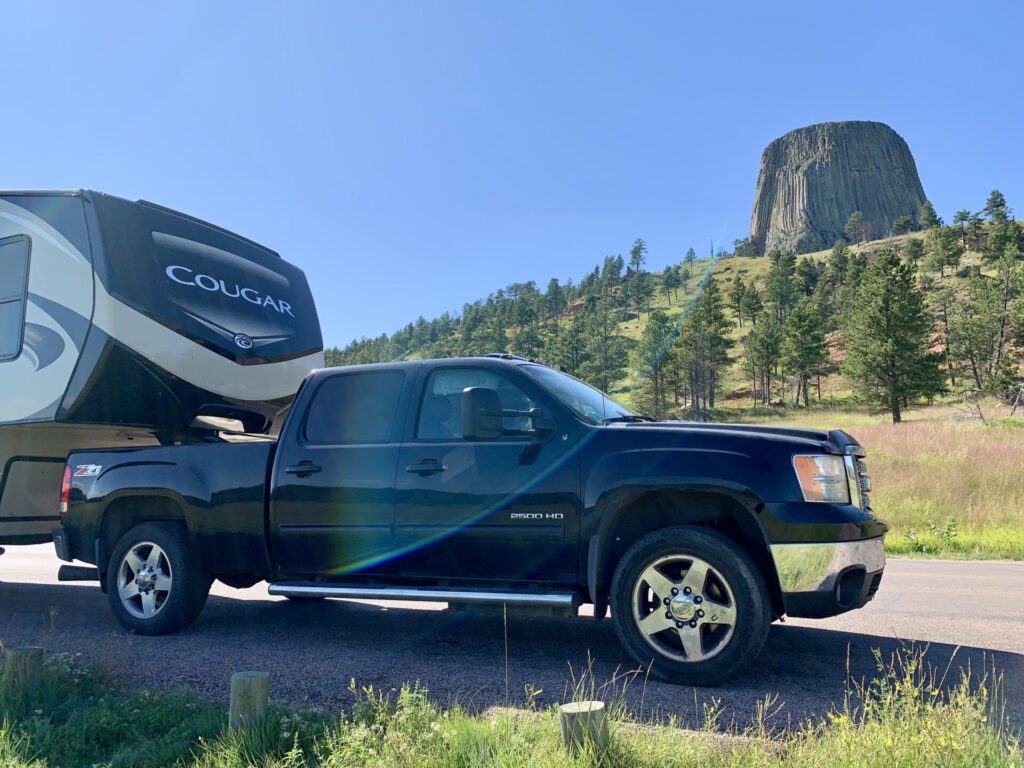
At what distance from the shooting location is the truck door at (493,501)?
4.56 metres

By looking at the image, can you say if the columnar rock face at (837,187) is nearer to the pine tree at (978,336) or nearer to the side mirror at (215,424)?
the pine tree at (978,336)

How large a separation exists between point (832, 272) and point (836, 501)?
9953cm

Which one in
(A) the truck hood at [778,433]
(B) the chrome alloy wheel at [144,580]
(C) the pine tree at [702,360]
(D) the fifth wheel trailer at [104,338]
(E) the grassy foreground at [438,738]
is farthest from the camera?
(C) the pine tree at [702,360]

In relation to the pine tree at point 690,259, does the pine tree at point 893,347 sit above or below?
below

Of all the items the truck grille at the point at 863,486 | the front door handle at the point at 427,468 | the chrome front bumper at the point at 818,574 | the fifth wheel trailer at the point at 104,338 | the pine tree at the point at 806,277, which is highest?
the pine tree at the point at 806,277

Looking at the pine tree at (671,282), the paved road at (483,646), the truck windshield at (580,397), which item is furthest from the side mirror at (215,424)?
the pine tree at (671,282)

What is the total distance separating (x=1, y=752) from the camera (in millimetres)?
3258

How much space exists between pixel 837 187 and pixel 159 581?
189m

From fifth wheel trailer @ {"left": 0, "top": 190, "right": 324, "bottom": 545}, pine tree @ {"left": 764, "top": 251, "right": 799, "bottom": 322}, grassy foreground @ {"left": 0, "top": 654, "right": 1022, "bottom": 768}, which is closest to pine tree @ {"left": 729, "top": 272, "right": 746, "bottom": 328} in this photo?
pine tree @ {"left": 764, "top": 251, "right": 799, "bottom": 322}

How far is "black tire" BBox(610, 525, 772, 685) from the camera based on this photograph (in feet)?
13.2

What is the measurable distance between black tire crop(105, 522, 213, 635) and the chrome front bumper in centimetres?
420

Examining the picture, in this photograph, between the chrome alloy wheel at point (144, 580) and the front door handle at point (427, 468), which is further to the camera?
the chrome alloy wheel at point (144, 580)

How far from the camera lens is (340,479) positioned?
5.16m

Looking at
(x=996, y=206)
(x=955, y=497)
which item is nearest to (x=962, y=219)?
(x=996, y=206)
